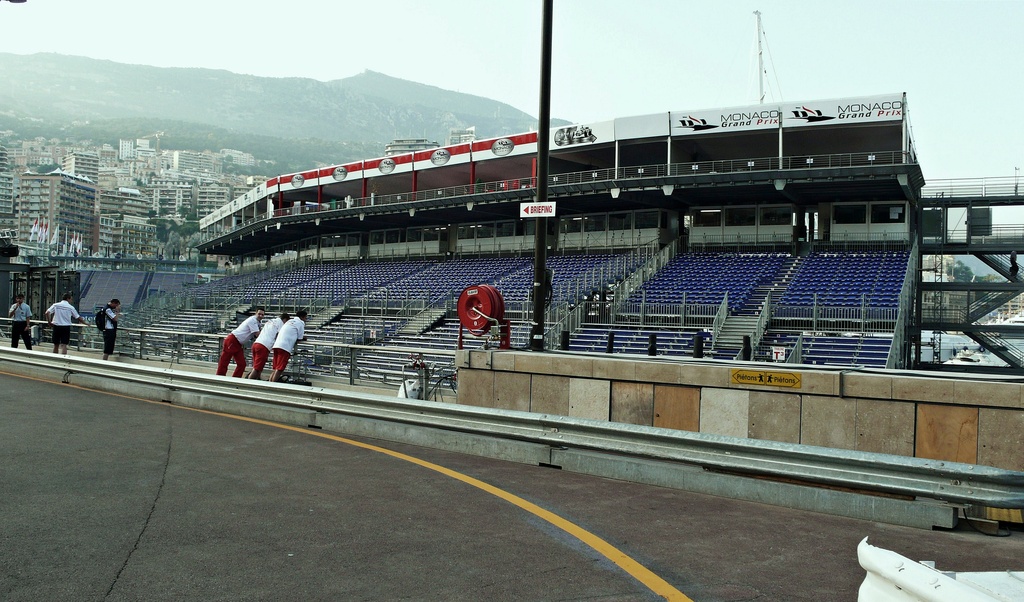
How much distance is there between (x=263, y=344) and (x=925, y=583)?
12.5 meters

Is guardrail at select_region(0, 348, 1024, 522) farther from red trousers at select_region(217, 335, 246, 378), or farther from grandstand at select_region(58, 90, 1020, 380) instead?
grandstand at select_region(58, 90, 1020, 380)

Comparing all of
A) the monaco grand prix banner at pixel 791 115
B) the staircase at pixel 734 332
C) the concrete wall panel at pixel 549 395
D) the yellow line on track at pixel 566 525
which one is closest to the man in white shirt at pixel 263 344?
the yellow line on track at pixel 566 525

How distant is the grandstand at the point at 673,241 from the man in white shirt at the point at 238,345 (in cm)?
146

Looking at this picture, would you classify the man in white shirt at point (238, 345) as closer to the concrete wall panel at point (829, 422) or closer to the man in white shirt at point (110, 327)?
the man in white shirt at point (110, 327)

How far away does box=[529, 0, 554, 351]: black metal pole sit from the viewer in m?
12.2

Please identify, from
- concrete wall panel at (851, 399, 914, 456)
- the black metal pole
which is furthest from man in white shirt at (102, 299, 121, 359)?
concrete wall panel at (851, 399, 914, 456)

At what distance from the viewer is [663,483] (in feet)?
24.4

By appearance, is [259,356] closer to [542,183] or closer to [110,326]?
[542,183]

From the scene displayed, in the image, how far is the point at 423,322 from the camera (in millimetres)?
30250

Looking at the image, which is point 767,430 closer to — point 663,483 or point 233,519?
point 663,483

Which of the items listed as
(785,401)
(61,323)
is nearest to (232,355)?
(61,323)

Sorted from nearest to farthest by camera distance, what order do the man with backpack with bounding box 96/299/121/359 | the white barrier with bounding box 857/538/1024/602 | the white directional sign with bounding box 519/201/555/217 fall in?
the white barrier with bounding box 857/538/1024/602 → the white directional sign with bounding box 519/201/555/217 → the man with backpack with bounding box 96/299/121/359

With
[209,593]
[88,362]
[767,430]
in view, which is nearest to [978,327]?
[767,430]

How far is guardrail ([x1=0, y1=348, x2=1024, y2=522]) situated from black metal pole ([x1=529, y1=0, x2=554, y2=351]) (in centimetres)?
337
